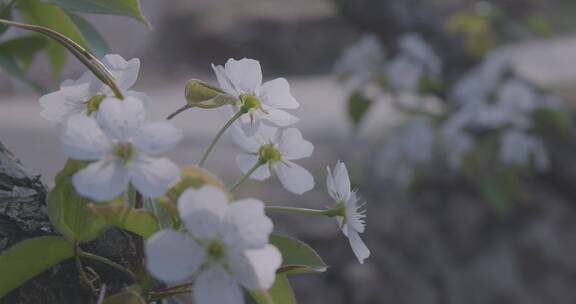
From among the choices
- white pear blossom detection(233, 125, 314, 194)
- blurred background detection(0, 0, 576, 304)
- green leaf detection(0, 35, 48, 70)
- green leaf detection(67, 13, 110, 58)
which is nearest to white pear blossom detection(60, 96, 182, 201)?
white pear blossom detection(233, 125, 314, 194)

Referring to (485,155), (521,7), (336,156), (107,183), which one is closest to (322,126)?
(336,156)

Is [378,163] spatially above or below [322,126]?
above

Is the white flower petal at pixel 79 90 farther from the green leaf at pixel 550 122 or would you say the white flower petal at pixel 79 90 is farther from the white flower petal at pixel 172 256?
the green leaf at pixel 550 122

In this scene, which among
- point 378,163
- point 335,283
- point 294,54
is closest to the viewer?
point 335,283

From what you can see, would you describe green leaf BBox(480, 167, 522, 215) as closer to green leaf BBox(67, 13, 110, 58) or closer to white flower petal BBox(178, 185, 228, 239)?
green leaf BBox(67, 13, 110, 58)

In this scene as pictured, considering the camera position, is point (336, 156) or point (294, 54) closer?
point (336, 156)

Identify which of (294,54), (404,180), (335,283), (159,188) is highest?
(159,188)

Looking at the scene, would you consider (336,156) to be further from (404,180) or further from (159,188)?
(159,188)

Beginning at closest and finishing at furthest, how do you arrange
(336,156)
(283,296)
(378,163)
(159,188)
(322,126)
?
(159,188)
(283,296)
(378,163)
(336,156)
(322,126)

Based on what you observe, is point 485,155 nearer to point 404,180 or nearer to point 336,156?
point 404,180
